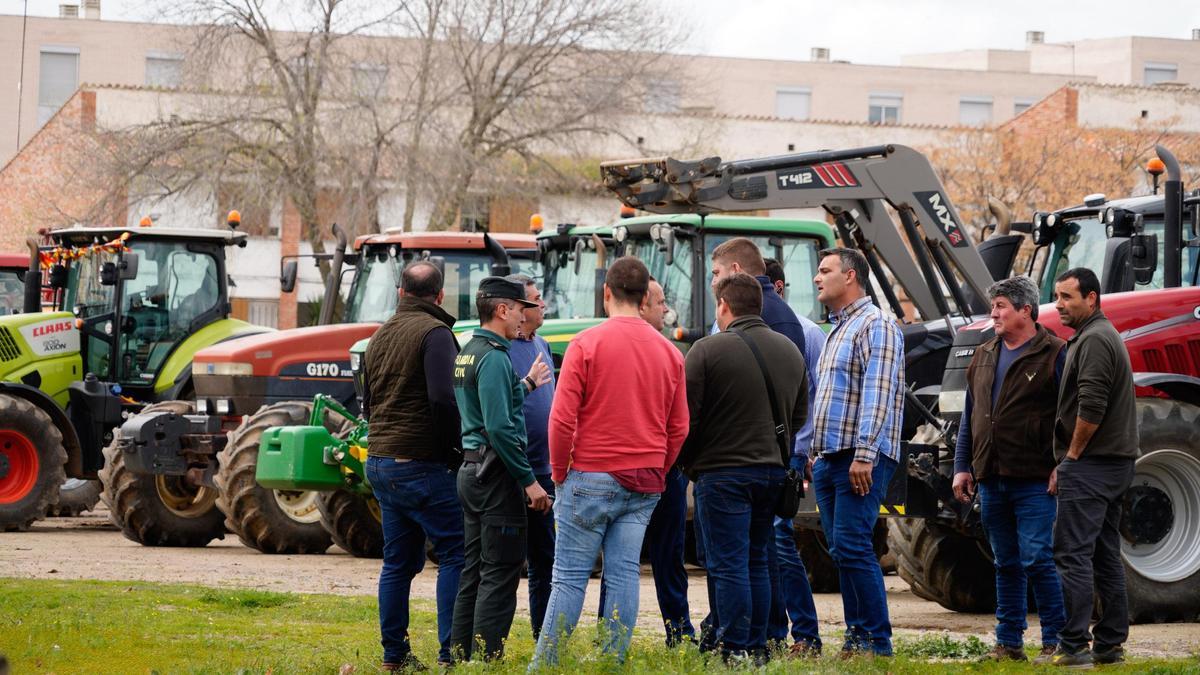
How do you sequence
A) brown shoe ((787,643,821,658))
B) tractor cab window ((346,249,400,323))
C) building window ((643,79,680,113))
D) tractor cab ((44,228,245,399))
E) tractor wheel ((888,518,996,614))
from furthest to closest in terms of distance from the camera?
building window ((643,79,680,113)), tractor cab ((44,228,245,399)), tractor cab window ((346,249,400,323)), tractor wheel ((888,518,996,614)), brown shoe ((787,643,821,658))

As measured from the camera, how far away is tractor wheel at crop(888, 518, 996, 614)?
11070mm

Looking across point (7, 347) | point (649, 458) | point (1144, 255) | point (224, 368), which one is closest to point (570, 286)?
point (224, 368)

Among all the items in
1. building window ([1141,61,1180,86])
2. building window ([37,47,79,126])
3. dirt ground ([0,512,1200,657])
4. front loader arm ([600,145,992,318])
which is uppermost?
building window ([1141,61,1180,86])

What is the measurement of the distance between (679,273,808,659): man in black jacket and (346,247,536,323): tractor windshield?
334 inches

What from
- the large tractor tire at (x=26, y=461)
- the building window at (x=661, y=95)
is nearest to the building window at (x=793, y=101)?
the building window at (x=661, y=95)

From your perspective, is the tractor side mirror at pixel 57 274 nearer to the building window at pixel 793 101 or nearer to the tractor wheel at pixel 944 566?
the tractor wheel at pixel 944 566

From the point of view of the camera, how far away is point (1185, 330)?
1080 cm

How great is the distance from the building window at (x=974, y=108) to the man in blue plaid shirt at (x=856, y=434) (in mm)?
55434

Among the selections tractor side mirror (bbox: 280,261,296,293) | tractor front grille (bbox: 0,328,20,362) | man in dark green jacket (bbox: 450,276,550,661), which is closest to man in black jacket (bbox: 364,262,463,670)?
man in dark green jacket (bbox: 450,276,550,661)

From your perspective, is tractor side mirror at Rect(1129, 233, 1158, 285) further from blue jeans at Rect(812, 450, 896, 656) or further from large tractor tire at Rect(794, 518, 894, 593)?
blue jeans at Rect(812, 450, 896, 656)

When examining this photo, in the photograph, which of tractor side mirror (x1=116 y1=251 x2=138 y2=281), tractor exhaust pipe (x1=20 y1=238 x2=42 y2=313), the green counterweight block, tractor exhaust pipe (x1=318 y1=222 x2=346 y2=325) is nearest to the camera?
the green counterweight block

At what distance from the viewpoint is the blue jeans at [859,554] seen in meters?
8.07

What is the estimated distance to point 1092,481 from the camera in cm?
827

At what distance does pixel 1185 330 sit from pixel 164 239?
11114mm
